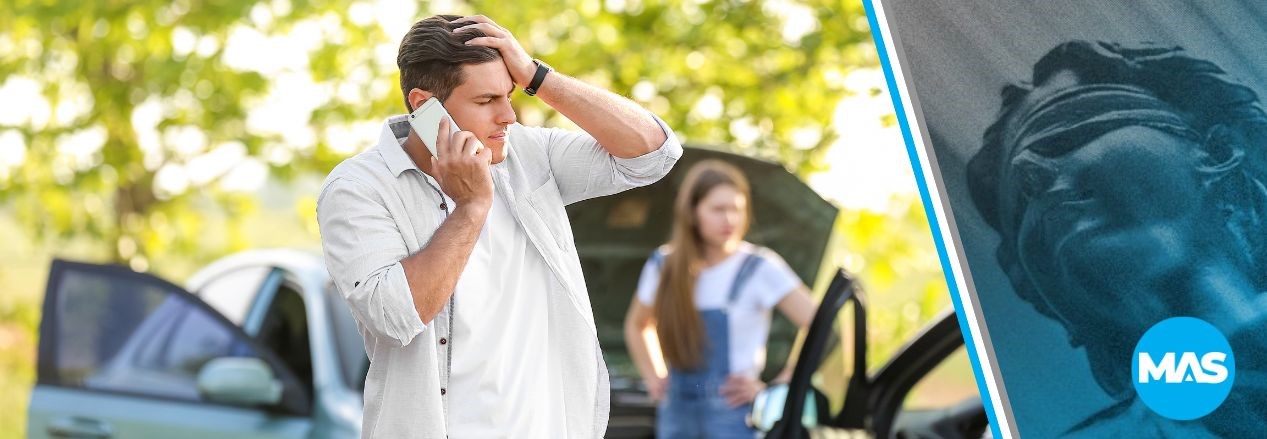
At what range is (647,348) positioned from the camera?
5.19 m

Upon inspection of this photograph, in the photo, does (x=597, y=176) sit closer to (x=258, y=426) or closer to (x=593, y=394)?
(x=593, y=394)

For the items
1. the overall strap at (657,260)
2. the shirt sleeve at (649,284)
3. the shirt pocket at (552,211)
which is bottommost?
the shirt sleeve at (649,284)

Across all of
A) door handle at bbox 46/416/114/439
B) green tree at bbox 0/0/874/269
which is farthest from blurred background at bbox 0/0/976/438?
door handle at bbox 46/416/114/439

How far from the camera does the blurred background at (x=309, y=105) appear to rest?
9.43 metres

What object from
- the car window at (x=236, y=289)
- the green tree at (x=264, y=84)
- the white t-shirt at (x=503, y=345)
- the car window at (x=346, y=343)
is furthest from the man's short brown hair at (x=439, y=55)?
the green tree at (x=264, y=84)

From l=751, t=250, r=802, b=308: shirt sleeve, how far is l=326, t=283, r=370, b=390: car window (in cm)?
145

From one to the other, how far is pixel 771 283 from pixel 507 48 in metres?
2.52

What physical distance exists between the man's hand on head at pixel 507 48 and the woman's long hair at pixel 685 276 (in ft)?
7.94

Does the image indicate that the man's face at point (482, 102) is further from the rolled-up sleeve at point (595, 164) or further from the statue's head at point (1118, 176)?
the statue's head at point (1118, 176)

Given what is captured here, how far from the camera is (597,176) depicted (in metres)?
2.81

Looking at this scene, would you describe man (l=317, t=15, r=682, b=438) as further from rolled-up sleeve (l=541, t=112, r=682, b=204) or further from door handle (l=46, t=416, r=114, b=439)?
door handle (l=46, t=416, r=114, b=439)

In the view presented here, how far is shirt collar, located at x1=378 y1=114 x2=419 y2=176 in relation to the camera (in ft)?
8.54

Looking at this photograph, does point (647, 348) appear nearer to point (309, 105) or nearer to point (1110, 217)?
point (1110, 217)

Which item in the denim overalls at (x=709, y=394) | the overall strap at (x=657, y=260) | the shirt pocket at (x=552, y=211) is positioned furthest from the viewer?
the overall strap at (x=657, y=260)
